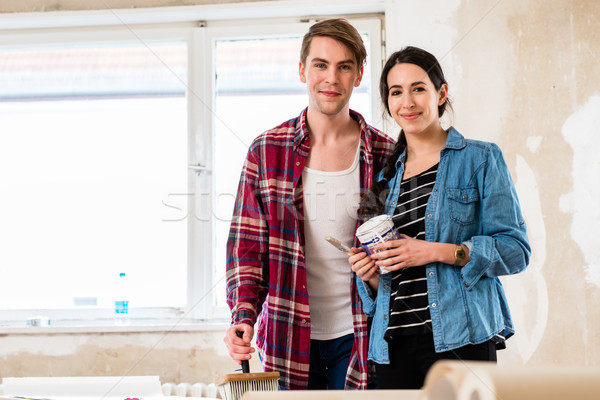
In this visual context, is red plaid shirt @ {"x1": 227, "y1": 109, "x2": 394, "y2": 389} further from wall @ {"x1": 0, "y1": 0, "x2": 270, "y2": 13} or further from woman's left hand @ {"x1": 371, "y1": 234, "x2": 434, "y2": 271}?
wall @ {"x1": 0, "y1": 0, "x2": 270, "y2": 13}

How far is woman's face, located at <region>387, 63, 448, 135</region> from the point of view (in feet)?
4.14

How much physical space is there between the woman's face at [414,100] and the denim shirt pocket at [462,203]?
7.3 inches

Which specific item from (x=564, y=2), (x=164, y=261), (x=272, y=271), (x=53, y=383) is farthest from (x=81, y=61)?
(x=564, y=2)

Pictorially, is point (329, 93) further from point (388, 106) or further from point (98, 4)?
point (98, 4)

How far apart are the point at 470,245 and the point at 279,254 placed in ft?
1.57

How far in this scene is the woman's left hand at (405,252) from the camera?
1.11m

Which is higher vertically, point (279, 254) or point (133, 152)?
point (133, 152)

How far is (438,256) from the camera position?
1.11 metres

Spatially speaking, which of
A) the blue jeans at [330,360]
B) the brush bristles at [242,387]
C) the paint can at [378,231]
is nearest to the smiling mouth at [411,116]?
the paint can at [378,231]

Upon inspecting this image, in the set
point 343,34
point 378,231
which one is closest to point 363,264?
point 378,231

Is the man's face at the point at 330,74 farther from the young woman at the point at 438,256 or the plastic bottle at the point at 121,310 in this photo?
the plastic bottle at the point at 121,310

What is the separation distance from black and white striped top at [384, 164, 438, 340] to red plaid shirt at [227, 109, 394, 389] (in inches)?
6.8

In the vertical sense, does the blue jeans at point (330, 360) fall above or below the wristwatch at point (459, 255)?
below

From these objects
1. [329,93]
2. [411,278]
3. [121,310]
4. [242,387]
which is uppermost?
[329,93]
